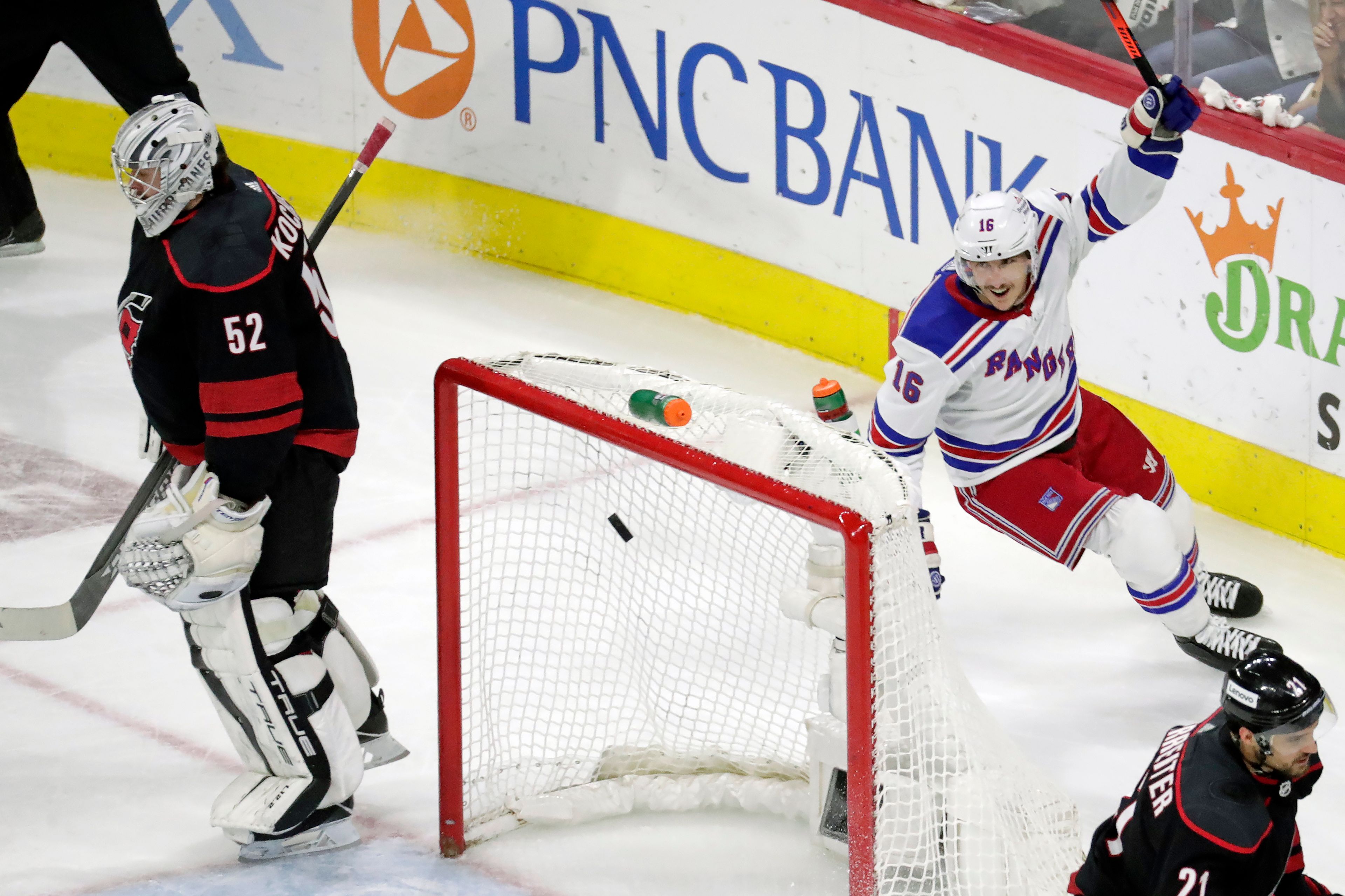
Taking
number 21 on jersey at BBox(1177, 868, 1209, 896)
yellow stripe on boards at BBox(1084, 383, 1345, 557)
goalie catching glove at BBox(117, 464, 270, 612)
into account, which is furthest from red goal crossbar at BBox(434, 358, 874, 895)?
yellow stripe on boards at BBox(1084, 383, 1345, 557)

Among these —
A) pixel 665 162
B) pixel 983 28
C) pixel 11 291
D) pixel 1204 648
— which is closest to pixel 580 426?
pixel 1204 648

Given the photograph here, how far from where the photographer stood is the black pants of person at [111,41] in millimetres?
4820

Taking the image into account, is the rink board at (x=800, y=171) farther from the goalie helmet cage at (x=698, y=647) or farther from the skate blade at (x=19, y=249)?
the goalie helmet cage at (x=698, y=647)

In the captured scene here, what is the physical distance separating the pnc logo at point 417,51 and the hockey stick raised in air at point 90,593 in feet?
7.61

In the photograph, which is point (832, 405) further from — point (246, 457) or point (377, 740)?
point (377, 740)

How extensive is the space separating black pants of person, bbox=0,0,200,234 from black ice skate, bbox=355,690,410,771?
2.22m

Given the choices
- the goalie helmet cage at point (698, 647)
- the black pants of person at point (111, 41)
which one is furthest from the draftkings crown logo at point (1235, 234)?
the black pants of person at point (111, 41)

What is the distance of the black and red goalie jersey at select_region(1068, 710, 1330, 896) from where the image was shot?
214 centimetres

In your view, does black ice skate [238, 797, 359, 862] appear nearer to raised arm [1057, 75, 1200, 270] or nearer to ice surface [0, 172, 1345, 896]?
ice surface [0, 172, 1345, 896]

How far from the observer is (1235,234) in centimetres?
401

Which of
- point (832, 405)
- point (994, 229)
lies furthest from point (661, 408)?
point (994, 229)

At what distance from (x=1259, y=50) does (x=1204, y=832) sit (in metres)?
2.34

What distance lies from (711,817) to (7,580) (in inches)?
70.3

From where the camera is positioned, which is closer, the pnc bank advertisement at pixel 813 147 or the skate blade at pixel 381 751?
the skate blade at pixel 381 751
